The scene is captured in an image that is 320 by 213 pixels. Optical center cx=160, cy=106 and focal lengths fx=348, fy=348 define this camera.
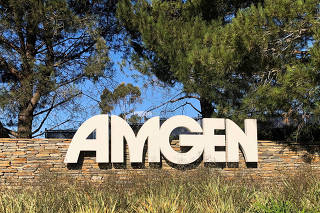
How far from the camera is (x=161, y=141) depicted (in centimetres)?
1046

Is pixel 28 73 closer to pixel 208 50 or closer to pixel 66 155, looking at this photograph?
pixel 66 155

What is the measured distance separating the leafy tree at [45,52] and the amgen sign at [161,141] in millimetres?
2313

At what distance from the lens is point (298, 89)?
944 centimetres

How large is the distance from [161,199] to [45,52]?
1005 centimetres

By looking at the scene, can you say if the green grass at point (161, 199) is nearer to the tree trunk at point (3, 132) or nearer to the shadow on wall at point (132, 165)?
the shadow on wall at point (132, 165)

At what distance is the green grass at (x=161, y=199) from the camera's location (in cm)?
464

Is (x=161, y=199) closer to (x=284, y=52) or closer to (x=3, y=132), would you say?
(x=284, y=52)

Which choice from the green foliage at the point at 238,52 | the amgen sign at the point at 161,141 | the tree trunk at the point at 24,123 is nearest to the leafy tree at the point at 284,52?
the green foliage at the point at 238,52

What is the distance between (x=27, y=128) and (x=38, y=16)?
3.98m

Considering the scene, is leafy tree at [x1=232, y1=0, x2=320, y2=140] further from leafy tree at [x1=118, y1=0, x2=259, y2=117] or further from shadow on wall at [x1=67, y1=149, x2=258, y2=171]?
shadow on wall at [x1=67, y1=149, x2=258, y2=171]

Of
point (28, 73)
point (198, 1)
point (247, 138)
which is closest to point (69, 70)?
point (28, 73)

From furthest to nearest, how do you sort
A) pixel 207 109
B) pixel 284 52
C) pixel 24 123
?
1. pixel 207 109
2. pixel 24 123
3. pixel 284 52

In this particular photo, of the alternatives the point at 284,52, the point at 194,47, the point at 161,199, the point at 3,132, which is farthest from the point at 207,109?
the point at 161,199

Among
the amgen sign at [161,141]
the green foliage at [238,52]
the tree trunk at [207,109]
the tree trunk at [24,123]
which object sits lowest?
the amgen sign at [161,141]
